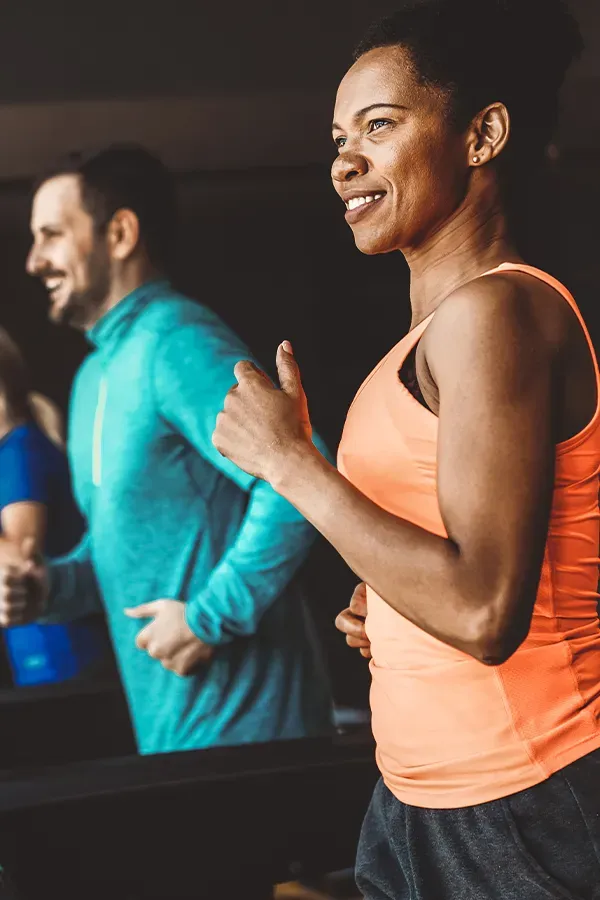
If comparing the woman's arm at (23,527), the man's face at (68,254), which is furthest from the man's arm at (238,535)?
the woman's arm at (23,527)

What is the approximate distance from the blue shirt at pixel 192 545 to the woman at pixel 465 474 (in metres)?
1.12

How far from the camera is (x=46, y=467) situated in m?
2.55

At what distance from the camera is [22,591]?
239cm

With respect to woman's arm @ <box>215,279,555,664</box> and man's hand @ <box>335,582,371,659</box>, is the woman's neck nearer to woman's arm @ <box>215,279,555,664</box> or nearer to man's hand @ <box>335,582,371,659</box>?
woman's arm @ <box>215,279,555,664</box>

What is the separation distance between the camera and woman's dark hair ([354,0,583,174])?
3.12 feet

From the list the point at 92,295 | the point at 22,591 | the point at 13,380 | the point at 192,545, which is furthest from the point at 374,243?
the point at 13,380

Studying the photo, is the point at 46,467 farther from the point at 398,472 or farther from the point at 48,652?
the point at 398,472

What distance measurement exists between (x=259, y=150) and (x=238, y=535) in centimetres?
93

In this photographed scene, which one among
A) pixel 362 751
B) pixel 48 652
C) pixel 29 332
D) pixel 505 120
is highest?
pixel 29 332

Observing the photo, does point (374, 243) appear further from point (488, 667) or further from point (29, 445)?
point (29, 445)

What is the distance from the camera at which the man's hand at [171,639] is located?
2141 millimetres

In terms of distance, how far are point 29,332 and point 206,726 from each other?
1.06m

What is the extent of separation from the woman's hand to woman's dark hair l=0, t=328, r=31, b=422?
1.76m

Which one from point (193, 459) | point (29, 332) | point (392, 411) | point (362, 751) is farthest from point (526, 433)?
point (29, 332)
